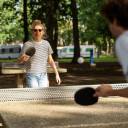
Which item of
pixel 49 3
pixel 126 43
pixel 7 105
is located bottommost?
pixel 7 105

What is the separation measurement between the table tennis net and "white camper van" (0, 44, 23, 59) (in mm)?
52971

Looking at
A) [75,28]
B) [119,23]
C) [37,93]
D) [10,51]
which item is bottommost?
[10,51]

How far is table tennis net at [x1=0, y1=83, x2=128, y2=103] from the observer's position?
582 centimetres

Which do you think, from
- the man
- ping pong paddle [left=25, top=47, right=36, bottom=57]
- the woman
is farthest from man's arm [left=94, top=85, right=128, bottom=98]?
the woman

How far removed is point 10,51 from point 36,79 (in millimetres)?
54041

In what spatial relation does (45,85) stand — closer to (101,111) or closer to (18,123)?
(101,111)

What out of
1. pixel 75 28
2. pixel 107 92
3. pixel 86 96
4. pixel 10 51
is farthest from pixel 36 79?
pixel 10 51

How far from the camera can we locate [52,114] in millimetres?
5062

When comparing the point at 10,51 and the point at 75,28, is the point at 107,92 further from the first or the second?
the point at 10,51

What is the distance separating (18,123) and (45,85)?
1579 mm

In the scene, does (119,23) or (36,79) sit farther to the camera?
(36,79)

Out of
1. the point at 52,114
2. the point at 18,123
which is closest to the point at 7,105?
the point at 52,114

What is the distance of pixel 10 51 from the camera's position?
58969 millimetres

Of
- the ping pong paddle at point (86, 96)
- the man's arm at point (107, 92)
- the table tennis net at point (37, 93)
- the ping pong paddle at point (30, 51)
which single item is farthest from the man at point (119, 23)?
the table tennis net at point (37, 93)
